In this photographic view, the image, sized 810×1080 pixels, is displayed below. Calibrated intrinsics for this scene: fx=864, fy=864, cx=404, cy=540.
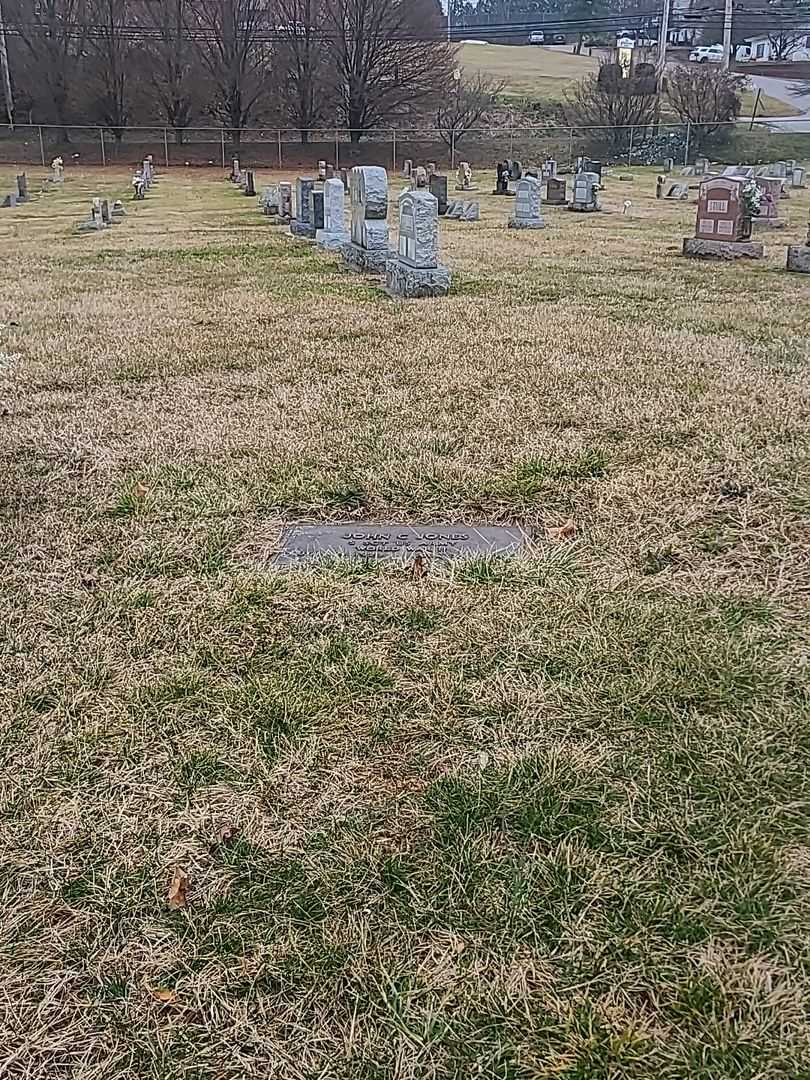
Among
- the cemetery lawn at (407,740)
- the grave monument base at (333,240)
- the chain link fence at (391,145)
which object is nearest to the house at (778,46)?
the chain link fence at (391,145)

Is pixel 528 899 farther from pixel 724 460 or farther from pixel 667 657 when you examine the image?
pixel 724 460

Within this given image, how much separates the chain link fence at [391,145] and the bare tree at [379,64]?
2.48 m

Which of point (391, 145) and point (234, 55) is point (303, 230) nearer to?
point (391, 145)

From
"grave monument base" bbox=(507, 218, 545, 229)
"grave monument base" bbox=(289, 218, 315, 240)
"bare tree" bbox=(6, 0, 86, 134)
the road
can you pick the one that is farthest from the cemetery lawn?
the road

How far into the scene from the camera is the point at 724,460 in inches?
182

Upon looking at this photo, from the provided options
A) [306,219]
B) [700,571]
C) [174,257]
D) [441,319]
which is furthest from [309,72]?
[700,571]

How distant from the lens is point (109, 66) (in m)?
40.0

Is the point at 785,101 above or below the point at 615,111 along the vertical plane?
above

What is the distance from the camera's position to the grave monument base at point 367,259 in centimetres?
1104

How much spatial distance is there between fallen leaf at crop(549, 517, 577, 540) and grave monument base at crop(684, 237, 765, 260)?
1031cm

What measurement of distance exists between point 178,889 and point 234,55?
4616 centimetres

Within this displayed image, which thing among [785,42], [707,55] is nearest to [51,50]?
[707,55]

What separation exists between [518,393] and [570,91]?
5155 centimetres

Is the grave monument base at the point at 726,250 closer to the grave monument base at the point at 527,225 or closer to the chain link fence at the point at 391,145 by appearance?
the grave monument base at the point at 527,225
